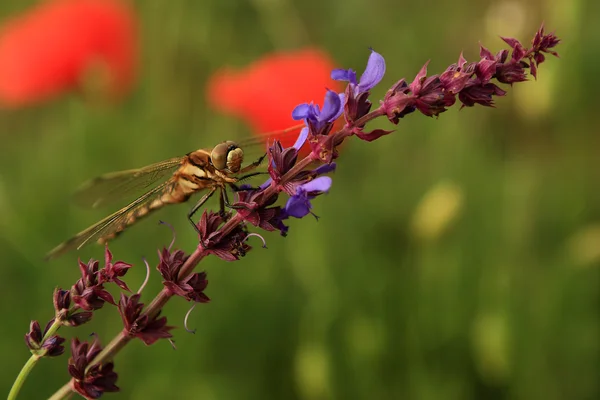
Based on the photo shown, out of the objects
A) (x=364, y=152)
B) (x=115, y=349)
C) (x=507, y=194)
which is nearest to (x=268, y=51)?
(x=364, y=152)

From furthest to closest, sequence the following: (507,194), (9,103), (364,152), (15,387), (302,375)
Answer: (364,152)
(9,103)
(507,194)
(302,375)
(15,387)

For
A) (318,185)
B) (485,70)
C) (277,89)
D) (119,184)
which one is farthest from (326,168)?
(277,89)

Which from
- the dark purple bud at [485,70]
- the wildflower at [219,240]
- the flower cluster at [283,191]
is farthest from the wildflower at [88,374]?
the dark purple bud at [485,70]

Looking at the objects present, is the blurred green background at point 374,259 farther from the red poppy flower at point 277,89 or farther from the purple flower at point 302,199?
the purple flower at point 302,199

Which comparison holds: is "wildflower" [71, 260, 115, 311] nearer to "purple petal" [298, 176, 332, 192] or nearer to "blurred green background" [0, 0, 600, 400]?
"purple petal" [298, 176, 332, 192]

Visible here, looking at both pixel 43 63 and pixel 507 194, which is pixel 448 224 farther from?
pixel 43 63

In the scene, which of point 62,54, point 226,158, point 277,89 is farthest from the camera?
point 62,54

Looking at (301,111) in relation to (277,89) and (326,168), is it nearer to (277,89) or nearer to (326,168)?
(326,168)
